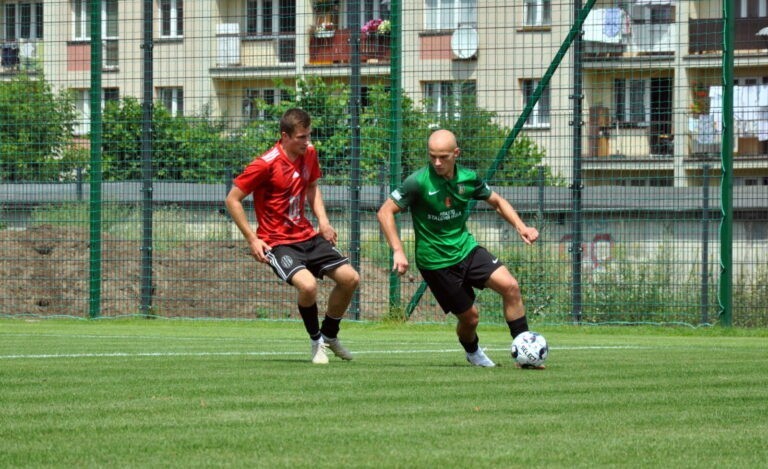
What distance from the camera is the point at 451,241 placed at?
9.79 metres

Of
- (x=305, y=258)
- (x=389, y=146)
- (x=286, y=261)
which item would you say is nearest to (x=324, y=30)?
(x=389, y=146)

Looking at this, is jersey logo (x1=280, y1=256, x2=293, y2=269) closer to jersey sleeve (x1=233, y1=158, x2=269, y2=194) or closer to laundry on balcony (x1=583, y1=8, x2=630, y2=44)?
jersey sleeve (x1=233, y1=158, x2=269, y2=194)

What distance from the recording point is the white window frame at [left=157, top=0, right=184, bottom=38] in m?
18.8

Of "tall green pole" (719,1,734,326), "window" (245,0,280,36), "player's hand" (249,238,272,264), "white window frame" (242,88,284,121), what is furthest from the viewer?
"white window frame" (242,88,284,121)

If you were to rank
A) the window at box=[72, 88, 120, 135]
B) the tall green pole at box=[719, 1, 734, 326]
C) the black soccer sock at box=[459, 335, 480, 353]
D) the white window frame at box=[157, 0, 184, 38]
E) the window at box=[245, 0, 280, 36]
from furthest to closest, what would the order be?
the white window frame at box=[157, 0, 184, 38] < the window at box=[72, 88, 120, 135] < the window at box=[245, 0, 280, 36] < the tall green pole at box=[719, 1, 734, 326] < the black soccer sock at box=[459, 335, 480, 353]

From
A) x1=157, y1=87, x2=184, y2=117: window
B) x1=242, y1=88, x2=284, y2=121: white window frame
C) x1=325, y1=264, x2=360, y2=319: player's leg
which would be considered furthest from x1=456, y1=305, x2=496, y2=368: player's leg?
→ x1=157, y1=87, x2=184, y2=117: window

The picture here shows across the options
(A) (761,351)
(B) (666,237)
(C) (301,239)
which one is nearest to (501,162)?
(B) (666,237)

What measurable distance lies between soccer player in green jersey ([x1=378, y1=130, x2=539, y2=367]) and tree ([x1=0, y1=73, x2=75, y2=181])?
9.95 metres

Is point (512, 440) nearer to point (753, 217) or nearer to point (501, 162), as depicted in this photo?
point (501, 162)

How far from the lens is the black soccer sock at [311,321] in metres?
10.1

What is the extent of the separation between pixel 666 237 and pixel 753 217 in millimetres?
2292

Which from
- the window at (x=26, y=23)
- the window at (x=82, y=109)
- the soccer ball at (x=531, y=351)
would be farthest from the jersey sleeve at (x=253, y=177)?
the window at (x=26, y=23)

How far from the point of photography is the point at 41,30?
752 inches

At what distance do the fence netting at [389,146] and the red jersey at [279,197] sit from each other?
583 cm
